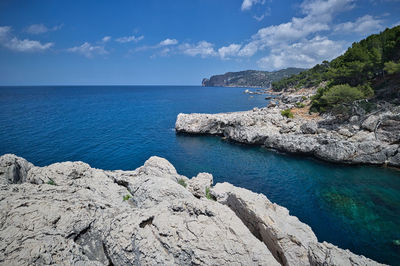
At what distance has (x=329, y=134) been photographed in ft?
109

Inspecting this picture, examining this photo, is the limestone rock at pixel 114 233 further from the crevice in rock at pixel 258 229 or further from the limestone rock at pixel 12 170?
the limestone rock at pixel 12 170

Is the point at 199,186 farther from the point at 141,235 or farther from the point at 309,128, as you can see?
the point at 309,128

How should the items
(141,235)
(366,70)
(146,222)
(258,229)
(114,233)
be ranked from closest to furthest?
(141,235) < (114,233) < (146,222) < (258,229) < (366,70)

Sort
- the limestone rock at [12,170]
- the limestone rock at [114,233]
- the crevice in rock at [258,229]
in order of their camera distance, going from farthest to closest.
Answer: the limestone rock at [12,170] → the crevice in rock at [258,229] → the limestone rock at [114,233]

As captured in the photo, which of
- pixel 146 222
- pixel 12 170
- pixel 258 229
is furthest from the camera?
pixel 12 170

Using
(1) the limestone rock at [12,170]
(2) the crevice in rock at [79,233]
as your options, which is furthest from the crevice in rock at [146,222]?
(1) the limestone rock at [12,170]

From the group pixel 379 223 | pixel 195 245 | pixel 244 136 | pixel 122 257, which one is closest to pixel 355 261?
pixel 195 245

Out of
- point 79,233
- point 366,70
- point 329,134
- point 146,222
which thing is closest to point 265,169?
point 329,134

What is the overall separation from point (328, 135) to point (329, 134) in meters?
0.83

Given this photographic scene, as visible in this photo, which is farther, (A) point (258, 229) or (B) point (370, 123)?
(B) point (370, 123)

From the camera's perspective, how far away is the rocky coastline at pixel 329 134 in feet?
92.2

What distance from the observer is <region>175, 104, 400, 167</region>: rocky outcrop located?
28.1m

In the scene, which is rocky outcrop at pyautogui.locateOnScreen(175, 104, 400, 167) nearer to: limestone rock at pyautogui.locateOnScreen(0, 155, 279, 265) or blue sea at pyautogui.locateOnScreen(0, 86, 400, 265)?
blue sea at pyautogui.locateOnScreen(0, 86, 400, 265)

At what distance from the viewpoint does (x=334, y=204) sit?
815 inches
